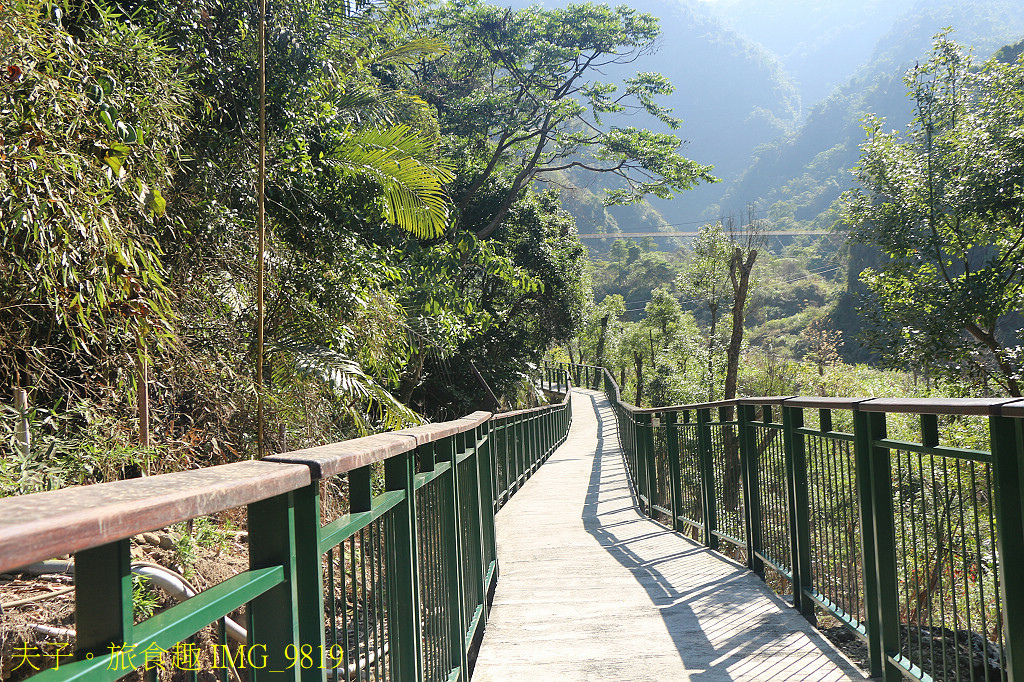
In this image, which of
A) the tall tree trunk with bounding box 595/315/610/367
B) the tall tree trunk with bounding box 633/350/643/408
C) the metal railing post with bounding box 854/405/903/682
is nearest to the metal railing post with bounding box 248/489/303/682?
the metal railing post with bounding box 854/405/903/682

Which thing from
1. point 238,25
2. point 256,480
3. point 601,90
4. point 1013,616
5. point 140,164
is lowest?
point 1013,616

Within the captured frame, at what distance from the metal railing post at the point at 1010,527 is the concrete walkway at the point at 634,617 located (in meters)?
1.47

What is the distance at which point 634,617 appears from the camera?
4941 mm

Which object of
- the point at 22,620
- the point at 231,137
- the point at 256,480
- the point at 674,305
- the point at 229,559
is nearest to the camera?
the point at 256,480

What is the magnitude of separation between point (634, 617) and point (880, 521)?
2.05 metres

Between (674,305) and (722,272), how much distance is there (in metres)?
14.4

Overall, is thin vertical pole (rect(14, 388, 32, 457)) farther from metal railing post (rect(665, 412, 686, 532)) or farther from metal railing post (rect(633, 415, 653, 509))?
metal railing post (rect(633, 415, 653, 509))

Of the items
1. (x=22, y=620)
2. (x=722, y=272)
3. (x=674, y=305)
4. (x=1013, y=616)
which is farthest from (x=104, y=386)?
(x=674, y=305)

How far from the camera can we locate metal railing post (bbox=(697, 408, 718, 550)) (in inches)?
275

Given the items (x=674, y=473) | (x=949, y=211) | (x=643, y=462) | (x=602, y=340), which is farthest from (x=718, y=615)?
(x=602, y=340)

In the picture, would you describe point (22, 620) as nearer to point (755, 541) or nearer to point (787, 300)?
point (755, 541)

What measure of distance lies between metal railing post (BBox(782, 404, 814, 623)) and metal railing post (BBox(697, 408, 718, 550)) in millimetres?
2246

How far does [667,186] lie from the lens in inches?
746

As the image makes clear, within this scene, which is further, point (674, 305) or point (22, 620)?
point (674, 305)
